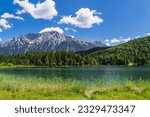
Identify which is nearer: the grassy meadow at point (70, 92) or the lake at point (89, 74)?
the grassy meadow at point (70, 92)

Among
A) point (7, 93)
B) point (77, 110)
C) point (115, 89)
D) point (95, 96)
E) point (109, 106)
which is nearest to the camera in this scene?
point (77, 110)

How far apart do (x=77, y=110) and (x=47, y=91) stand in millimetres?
10084

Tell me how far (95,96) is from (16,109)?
8562 mm

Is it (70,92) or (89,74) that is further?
(89,74)

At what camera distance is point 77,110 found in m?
16.8

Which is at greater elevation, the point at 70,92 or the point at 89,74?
the point at 89,74

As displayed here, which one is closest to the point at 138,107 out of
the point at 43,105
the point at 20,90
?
the point at 43,105

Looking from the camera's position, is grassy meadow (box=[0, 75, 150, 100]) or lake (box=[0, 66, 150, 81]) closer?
grassy meadow (box=[0, 75, 150, 100])

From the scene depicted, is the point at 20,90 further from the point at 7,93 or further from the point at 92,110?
the point at 92,110

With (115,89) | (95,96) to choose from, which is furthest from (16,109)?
(115,89)

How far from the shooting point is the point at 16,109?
1708 cm

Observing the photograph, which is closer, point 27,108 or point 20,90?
point 27,108

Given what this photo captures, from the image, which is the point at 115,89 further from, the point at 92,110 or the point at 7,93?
the point at 92,110

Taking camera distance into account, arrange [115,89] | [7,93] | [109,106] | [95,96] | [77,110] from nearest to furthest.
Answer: [77,110] → [109,106] → [95,96] → [7,93] → [115,89]
